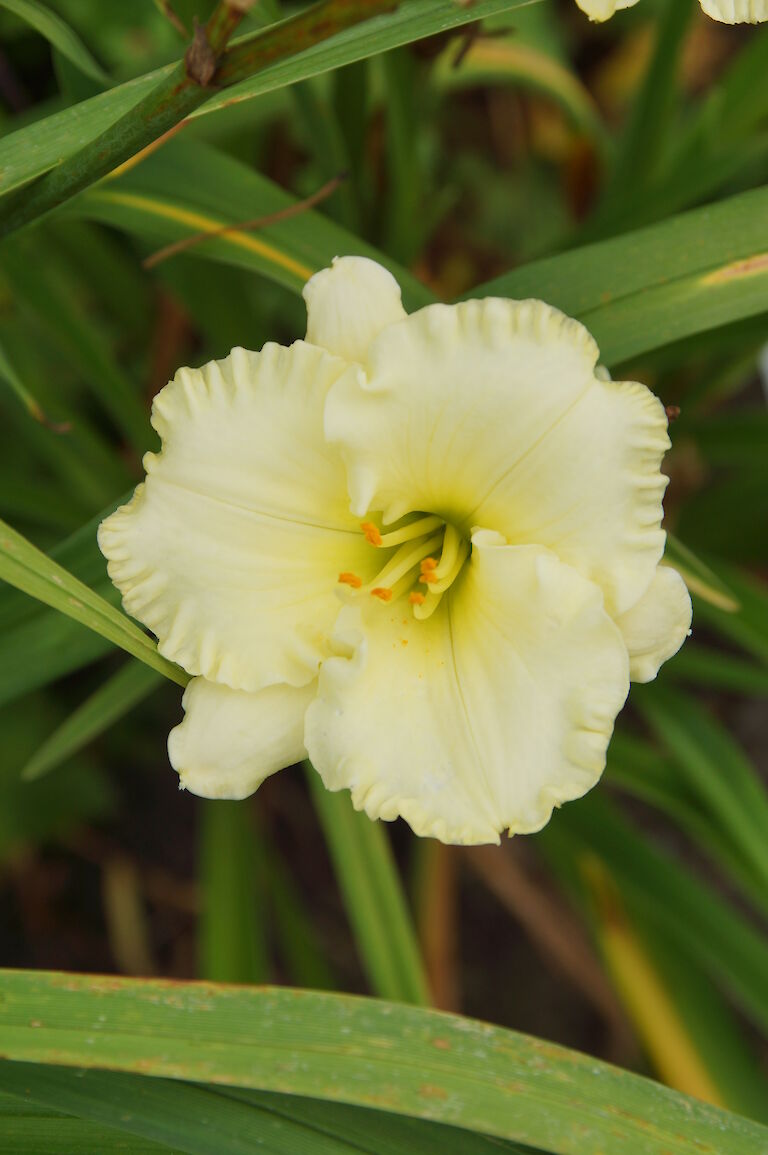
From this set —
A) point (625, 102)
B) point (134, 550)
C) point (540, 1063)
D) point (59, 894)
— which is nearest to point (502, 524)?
point (134, 550)

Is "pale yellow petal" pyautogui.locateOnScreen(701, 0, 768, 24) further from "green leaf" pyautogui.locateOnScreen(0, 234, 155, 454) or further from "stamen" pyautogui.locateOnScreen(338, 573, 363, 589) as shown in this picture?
"green leaf" pyautogui.locateOnScreen(0, 234, 155, 454)

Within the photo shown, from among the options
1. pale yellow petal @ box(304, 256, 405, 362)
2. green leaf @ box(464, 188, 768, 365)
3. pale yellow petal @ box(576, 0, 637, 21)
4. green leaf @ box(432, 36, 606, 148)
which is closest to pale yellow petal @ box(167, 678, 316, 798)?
pale yellow petal @ box(304, 256, 405, 362)

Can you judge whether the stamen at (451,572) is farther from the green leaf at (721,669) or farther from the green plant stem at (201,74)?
the green leaf at (721,669)

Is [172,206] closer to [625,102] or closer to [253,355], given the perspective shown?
[253,355]

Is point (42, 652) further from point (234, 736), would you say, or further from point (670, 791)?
point (670, 791)

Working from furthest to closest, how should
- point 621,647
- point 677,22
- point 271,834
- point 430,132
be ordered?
point 271,834, point 430,132, point 677,22, point 621,647

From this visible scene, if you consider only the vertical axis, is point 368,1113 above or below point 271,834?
above
